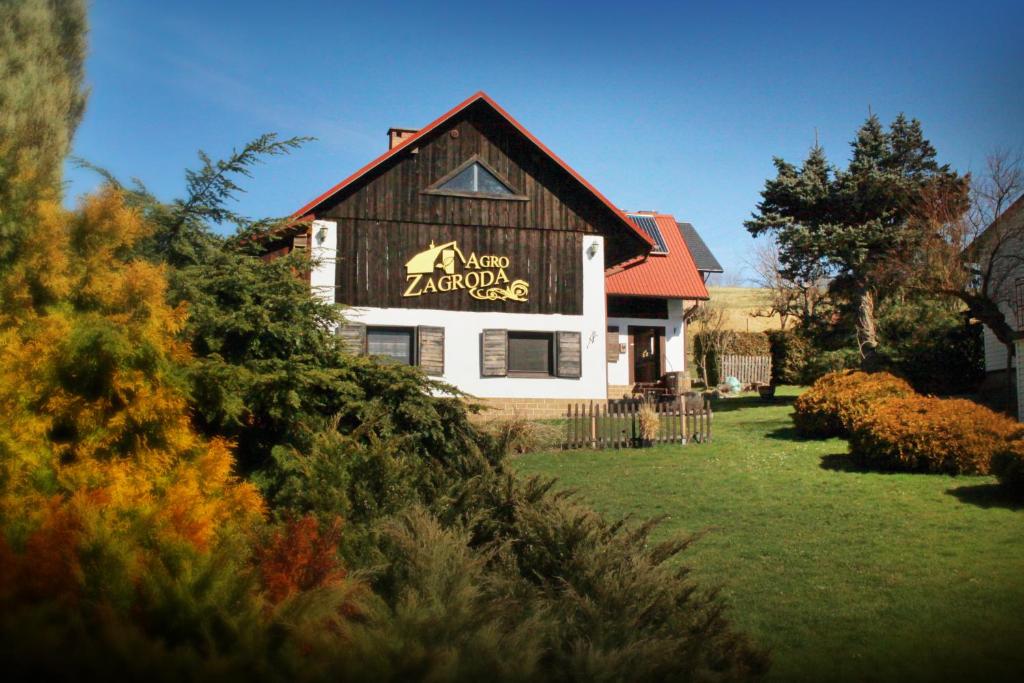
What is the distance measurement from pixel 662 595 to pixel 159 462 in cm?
345

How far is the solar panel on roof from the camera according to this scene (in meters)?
32.0

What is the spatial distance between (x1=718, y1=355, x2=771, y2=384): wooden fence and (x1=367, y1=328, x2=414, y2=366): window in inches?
768

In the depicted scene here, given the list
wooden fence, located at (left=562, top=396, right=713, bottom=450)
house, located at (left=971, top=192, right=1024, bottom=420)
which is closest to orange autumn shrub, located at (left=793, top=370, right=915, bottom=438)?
wooden fence, located at (left=562, top=396, right=713, bottom=450)

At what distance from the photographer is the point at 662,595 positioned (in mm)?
5461

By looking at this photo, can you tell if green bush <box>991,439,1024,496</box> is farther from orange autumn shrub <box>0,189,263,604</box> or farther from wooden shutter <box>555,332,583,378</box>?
wooden shutter <box>555,332,583,378</box>

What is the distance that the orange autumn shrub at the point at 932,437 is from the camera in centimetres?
1384

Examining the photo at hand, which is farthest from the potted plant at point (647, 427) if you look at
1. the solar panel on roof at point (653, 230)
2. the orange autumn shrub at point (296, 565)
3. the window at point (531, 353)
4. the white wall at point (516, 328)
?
the solar panel on roof at point (653, 230)

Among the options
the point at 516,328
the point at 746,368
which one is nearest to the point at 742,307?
the point at 746,368

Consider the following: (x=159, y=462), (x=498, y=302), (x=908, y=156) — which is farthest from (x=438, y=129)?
(x=159, y=462)

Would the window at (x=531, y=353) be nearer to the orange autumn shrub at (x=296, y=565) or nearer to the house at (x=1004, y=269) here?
the house at (x=1004, y=269)

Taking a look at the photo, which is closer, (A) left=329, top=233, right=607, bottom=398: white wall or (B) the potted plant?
(B) the potted plant

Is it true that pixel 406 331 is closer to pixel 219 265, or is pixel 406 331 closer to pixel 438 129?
pixel 438 129

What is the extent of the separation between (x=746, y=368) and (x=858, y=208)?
39.3ft

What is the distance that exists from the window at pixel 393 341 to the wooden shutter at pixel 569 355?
145 inches
